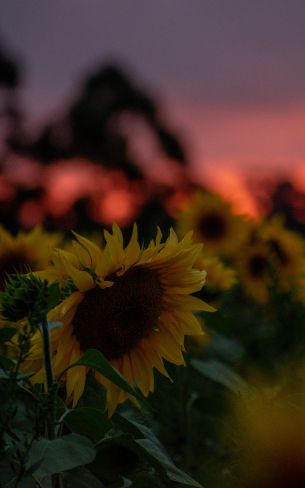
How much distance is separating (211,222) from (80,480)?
10.5 ft

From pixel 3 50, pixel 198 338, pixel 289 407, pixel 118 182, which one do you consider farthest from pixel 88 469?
pixel 3 50

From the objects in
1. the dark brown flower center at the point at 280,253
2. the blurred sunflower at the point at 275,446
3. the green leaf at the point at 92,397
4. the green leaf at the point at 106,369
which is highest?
the blurred sunflower at the point at 275,446

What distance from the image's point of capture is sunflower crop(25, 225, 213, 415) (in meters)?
1.43

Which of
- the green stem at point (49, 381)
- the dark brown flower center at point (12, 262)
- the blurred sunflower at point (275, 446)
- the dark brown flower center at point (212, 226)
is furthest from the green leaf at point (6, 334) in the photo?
the dark brown flower center at point (212, 226)

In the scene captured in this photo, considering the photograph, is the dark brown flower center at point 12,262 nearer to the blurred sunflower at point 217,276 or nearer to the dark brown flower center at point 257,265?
the blurred sunflower at point 217,276

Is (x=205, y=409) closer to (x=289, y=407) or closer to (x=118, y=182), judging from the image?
(x=289, y=407)

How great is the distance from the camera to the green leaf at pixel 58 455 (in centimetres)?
108

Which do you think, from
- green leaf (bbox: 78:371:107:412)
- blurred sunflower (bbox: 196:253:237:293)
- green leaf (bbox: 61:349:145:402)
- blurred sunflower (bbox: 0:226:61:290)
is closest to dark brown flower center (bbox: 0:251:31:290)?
blurred sunflower (bbox: 0:226:61:290)

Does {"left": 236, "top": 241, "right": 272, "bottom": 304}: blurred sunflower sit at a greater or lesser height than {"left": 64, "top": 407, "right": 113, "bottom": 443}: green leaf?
lesser

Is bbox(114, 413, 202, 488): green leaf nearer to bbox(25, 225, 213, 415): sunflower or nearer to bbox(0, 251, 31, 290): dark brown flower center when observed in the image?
bbox(25, 225, 213, 415): sunflower

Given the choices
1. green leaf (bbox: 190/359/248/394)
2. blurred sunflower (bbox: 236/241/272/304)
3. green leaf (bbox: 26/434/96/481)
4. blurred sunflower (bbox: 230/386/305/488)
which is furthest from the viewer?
blurred sunflower (bbox: 236/241/272/304)

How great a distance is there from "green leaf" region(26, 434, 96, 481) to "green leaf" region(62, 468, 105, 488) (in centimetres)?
10

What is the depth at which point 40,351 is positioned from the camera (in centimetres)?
143

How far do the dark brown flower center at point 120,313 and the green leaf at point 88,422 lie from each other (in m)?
0.27
